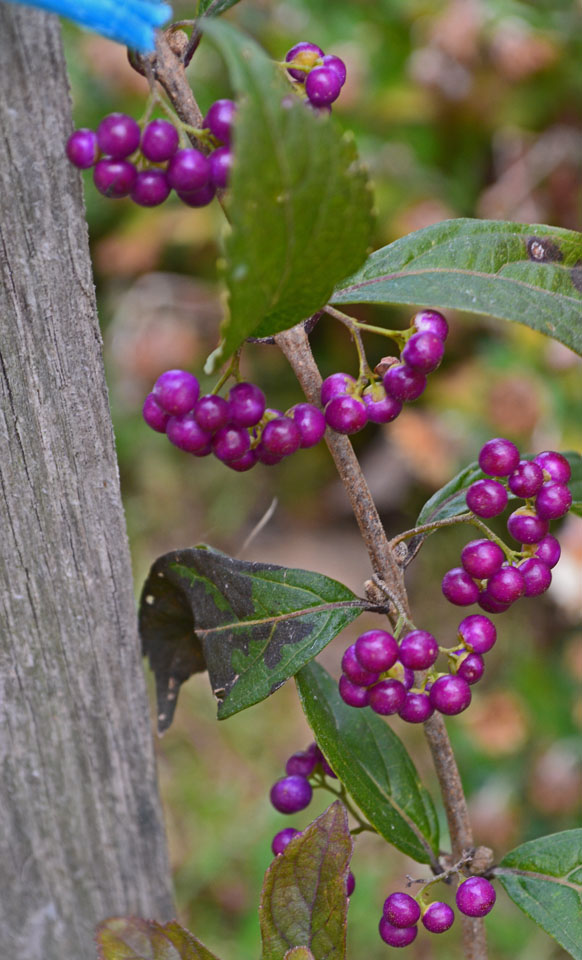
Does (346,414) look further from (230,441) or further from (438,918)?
Answer: (438,918)

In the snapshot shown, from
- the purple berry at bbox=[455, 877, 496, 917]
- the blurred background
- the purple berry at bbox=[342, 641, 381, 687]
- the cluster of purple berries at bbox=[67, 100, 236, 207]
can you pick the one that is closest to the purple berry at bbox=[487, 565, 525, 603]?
the purple berry at bbox=[342, 641, 381, 687]

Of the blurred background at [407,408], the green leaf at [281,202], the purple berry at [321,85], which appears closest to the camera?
the green leaf at [281,202]

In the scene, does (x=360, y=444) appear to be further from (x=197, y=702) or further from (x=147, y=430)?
(x=197, y=702)

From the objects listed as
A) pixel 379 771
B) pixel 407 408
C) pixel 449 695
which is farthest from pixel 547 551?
pixel 407 408

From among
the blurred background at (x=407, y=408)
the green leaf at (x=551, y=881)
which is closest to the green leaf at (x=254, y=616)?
the green leaf at (x=551, y=881)

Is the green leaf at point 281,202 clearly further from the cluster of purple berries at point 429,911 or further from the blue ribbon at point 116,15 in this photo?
the cluster of purple berries at point 429,911
